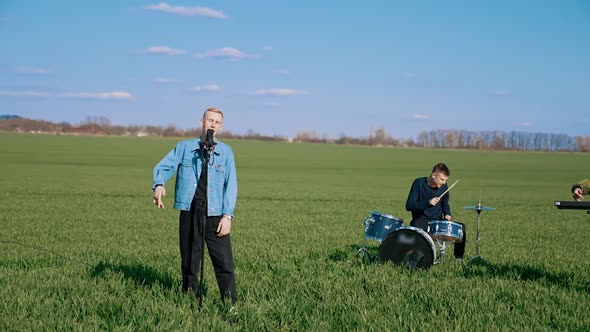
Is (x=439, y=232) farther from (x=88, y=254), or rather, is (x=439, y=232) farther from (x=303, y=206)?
(x=303, y=206)

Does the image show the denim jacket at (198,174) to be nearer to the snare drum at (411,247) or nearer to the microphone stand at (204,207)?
the microphone stand at (204,207)

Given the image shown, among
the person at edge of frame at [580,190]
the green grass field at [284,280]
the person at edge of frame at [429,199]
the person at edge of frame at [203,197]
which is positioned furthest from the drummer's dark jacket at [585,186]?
the person at edge of frame at [203,197]

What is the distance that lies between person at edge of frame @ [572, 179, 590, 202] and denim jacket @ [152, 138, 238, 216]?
3962 mm

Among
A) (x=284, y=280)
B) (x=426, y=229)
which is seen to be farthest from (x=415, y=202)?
(x=284, y=280)

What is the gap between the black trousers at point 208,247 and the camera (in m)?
6.52

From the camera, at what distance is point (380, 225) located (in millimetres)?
9391

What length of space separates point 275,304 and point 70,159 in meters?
57.8

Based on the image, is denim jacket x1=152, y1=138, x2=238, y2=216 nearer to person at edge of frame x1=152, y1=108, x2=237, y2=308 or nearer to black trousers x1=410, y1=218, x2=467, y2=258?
person at edge of frame x1=152, y1=108, x2=237, y2=308

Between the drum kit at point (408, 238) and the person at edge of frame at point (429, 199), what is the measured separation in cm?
83

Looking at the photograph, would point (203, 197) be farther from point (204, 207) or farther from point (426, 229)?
point (426, 229)

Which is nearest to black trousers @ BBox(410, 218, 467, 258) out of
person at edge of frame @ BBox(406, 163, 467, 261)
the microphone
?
person at edge of frame @ BBox(406, 163, 467, 261)

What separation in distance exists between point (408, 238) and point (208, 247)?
343cm

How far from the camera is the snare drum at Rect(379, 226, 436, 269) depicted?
352 inches

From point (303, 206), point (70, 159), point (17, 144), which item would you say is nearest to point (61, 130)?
point (17, 144)
